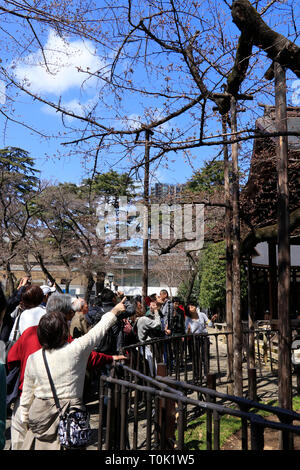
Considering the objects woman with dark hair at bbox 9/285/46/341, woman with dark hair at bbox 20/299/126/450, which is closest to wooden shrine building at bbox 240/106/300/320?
woman with dark hair at bbox 9/285/46/341

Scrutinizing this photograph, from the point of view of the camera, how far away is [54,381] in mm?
3227

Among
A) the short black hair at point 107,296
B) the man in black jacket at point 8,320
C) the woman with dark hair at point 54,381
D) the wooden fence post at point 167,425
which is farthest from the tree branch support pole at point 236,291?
the woman with dark hair at point 54,381

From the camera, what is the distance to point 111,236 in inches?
1162

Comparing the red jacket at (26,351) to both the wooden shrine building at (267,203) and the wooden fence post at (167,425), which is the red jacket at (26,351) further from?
the wooden shrine building at (267,203)

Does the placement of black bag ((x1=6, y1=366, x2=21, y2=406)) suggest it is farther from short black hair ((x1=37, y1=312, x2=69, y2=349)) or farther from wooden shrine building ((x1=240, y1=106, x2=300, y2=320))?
wooden shrine building ((x1=240, y1=106, x2=300, y2=320))

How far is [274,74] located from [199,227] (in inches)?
367

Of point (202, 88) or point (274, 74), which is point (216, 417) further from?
point (274, 74)

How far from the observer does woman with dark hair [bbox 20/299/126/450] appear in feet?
10.5

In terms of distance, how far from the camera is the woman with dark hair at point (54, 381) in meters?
3.20
